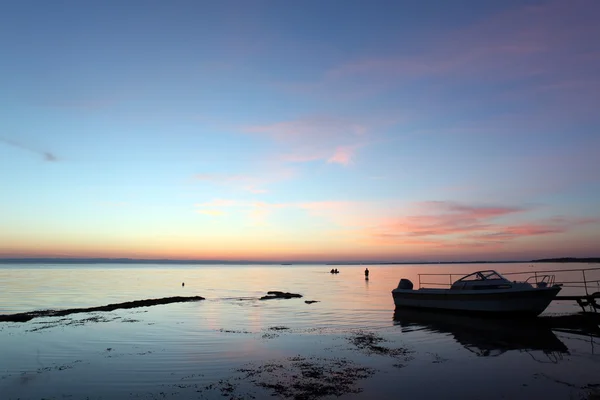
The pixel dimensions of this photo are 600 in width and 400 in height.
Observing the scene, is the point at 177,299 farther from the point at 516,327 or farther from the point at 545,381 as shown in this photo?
the point at 545,381

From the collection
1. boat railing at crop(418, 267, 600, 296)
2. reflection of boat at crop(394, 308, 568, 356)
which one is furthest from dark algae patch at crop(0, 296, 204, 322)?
boat railing at crop(418, 267, 600, 296)

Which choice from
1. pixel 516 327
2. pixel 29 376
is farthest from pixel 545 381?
pixel 29 376

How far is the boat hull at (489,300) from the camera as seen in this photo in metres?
29.1

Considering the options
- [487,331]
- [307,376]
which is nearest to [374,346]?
[307,376]

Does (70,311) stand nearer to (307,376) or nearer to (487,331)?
(307,376)

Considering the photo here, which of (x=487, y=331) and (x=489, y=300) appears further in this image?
(x=489, y=300)

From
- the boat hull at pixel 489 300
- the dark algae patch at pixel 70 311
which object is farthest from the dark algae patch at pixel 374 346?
the dark algae patch at pixel 70 311

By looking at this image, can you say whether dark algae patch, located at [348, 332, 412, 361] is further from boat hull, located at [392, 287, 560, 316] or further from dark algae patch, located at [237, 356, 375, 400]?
boat hull, located at [392, 287, 560, 316]

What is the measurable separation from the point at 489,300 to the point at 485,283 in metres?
1.76

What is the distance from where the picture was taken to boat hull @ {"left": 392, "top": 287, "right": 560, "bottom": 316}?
29.1 metres

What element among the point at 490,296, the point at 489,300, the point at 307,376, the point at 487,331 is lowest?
the point at 487,331

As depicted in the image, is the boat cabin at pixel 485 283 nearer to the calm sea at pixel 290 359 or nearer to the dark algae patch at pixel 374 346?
the calm sea at pixel 290 359

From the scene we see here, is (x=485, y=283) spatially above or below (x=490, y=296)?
above

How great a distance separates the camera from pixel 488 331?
25.9 metres
